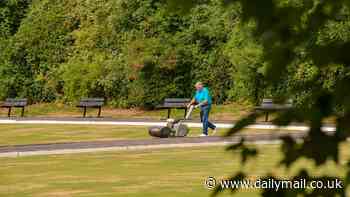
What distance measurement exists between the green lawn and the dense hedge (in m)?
17.0

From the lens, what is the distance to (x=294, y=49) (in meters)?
2.89

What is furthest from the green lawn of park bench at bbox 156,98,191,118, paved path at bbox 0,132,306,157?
park bench at bbox 156,98,191,118

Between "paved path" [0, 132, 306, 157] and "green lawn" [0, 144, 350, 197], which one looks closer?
"green lawn" [0, 144, 350, 197]

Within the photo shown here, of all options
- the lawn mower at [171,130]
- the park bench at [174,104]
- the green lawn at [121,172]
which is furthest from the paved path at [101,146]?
the park bench at [174,104]

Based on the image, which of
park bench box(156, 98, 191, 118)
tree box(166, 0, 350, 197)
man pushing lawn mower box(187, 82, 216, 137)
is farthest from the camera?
park bench box(156, 98, 191, 118)

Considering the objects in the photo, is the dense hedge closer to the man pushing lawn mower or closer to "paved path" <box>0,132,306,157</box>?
the man pushing lawn mower

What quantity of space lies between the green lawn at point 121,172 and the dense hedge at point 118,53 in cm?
1700

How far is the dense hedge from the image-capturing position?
39562 millimetres

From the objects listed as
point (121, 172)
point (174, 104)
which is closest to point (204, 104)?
point (121, 172)

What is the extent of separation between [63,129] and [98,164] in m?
11.7

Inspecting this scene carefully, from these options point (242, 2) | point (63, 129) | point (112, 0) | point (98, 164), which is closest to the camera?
point (242, 2)

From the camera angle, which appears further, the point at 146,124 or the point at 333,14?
the point at 146,124

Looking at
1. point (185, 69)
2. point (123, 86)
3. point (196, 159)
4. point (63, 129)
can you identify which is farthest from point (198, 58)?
point (196, 159)

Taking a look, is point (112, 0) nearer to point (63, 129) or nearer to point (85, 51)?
point (85, 51)
